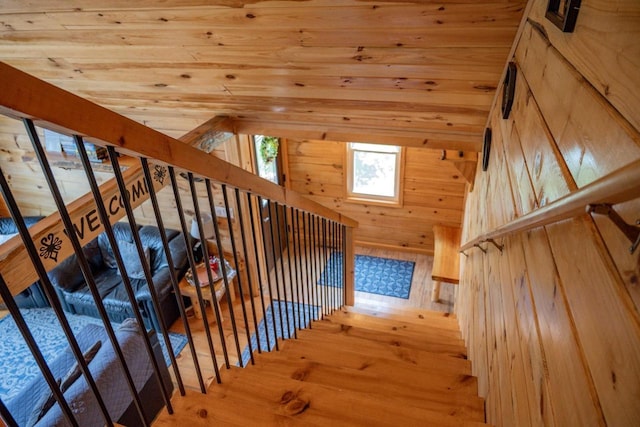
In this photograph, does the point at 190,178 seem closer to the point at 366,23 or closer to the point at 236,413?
the point at 236,413

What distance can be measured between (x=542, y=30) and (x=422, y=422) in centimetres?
130

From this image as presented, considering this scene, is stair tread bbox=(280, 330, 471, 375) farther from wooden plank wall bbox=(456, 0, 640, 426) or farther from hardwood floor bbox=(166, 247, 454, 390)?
hardwood floor bbox=(166, 247, 454, 390)

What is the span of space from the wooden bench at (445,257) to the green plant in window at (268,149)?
225cm

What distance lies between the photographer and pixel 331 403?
136 cm

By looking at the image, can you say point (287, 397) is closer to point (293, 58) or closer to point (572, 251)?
point (572, 251)

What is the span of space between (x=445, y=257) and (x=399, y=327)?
1.71 metres

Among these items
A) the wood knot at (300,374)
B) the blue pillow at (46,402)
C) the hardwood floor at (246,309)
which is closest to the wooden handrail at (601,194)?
the wood knot at (300,374)

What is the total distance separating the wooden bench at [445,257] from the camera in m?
4.24

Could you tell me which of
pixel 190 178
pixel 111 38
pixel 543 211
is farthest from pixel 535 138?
pixel 111 38

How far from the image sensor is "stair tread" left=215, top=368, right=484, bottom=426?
130 cm

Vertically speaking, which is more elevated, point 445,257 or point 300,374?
point 300,374

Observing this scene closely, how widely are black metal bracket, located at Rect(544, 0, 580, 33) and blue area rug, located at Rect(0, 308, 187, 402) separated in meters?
3.80

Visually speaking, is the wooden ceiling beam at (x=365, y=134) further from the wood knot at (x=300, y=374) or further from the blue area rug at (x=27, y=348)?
the blue area rug at (x=27, y=348)

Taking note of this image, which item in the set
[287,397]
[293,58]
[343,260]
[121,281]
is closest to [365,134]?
[293,58]
